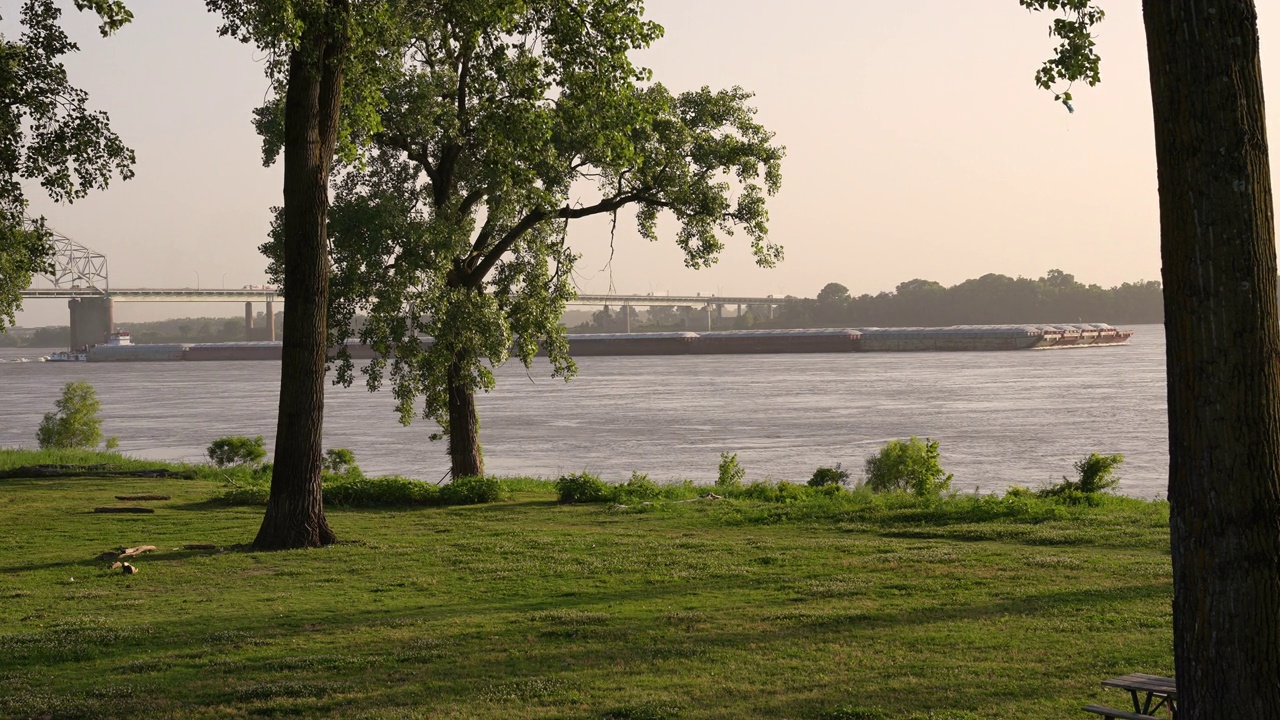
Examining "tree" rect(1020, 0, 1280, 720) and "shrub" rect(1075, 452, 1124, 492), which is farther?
"shrub" rect(1075, 452, 1124, 492)

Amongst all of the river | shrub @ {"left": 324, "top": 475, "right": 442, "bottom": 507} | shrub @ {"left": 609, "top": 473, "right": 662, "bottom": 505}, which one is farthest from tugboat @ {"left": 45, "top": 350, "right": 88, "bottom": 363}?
shrub @ {"left": 609, "top": 473, "right": 662, "bottom": 505}

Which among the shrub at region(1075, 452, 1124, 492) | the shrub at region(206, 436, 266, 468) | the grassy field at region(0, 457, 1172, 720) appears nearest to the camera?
the grassy field at region(0, 457, 1172, 720)

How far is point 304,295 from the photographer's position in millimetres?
10992

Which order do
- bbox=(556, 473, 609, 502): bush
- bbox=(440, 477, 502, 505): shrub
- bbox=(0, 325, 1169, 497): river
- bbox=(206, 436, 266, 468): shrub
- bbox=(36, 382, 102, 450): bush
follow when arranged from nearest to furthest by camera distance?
bbox=(556, 473, 609, 502): bush < bbox=(440, 477, 502, 505): shrub < bbox=(206, 436, 266, 468): shrub < bbox=(0, 325, 1169, 497): river < bbox=(36, 382, 102, 450): bush

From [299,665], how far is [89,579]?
4028 mm

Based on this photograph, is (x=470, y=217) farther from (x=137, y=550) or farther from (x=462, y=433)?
(x=137, y=550)

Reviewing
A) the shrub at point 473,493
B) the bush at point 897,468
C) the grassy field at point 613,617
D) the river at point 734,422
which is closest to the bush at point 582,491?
the shrub at point 473,493

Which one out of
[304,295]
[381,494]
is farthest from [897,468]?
[304,295]

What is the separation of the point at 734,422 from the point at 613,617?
115 feet

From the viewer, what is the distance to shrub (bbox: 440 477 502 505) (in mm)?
14875

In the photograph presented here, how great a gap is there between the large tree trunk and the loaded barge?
4856 inches

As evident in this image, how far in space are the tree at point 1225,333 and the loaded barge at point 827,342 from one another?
4856 inches

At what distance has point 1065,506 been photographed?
40.1 feet

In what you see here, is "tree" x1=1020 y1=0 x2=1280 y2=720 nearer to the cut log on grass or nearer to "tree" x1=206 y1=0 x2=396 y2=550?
"tree" x1=206 y1=0 x2=396 y2=550
